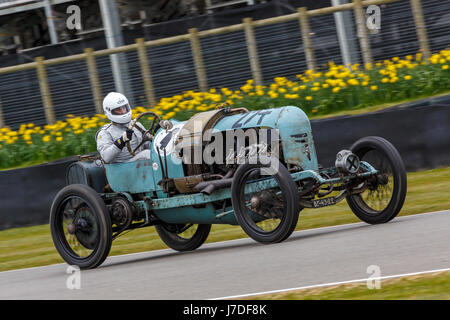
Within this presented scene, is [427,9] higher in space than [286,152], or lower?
higher

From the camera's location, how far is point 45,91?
15.4 m

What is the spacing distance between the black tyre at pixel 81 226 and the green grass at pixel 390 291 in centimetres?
308

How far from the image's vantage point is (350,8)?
14164 mm

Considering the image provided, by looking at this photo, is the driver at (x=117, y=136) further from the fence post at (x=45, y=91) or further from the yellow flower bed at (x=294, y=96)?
the fence post at (x=45, y=91)

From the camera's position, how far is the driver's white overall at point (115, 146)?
9.27 metres

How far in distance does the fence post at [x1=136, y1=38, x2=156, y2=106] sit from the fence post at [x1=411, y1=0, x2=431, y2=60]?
4.47 m

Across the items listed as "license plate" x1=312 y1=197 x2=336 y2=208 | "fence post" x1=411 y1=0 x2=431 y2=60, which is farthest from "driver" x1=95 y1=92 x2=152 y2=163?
"fence post" x1=411 y1=0 x2=431 y2=60

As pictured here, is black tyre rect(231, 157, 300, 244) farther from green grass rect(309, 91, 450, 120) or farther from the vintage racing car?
green grass rect(309, 91, 450, 120)

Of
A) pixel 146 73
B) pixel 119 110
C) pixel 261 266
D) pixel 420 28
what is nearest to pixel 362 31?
pixel 420 28

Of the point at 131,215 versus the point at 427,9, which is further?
the point at 427,9
